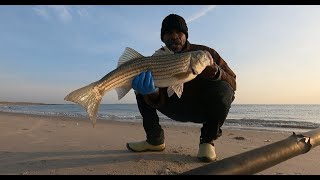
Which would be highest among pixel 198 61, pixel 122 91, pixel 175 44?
pixel 175 44

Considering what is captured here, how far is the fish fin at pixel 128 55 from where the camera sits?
4125 mm

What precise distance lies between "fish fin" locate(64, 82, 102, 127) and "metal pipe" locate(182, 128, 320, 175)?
1.94 meters

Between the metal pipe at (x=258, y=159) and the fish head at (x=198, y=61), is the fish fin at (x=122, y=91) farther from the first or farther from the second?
the metal pipe at (x=258, y=159)

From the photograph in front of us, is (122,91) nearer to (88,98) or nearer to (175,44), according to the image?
(88,98)

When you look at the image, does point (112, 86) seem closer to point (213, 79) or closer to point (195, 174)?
point (213, 79)

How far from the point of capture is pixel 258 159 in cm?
236

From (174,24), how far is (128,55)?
95cm

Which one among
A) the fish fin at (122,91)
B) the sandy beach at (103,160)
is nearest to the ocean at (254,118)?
the sandy beach at (103,160)

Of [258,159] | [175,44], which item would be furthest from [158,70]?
[258,159]

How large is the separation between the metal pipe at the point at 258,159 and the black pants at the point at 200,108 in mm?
1483

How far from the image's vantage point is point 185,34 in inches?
193

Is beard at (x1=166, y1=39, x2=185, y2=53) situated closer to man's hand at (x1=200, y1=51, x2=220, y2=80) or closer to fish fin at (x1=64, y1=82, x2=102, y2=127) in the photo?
man's hand at (x1=200, y1=51, x2=220, y2=80)
